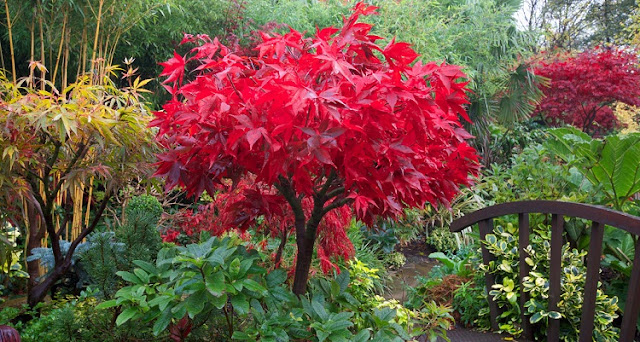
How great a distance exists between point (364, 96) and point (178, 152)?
586 mm

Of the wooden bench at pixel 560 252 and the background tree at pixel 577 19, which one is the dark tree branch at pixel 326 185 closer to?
the wooden bench at pixel 560 252

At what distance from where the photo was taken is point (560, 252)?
2.45 metres

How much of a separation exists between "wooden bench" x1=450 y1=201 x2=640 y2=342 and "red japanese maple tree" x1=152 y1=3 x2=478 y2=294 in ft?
2.81

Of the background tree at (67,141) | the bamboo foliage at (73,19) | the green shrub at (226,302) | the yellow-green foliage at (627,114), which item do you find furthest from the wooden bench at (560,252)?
the yellow-green foliage at (627,114)

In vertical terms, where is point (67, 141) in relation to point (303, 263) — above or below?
above

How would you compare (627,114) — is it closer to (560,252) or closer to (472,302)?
Result: (472,302)

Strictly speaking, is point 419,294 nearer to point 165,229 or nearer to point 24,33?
point 165,229

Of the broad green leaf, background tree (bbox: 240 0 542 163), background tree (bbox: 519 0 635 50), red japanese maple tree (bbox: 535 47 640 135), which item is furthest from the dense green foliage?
background tree (bbox: 519 0 635 50)

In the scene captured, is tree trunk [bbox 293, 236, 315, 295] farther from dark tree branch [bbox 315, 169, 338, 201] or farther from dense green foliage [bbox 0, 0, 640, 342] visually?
dark tree branch [bbox 315, 169, 338, 201]

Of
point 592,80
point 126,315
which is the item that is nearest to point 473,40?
point 592,80

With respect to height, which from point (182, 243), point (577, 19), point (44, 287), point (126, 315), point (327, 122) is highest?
point (577, 19)

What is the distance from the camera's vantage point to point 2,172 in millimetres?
1979

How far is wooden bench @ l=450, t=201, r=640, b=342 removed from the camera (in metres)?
2.15

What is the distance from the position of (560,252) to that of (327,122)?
1.69 m
